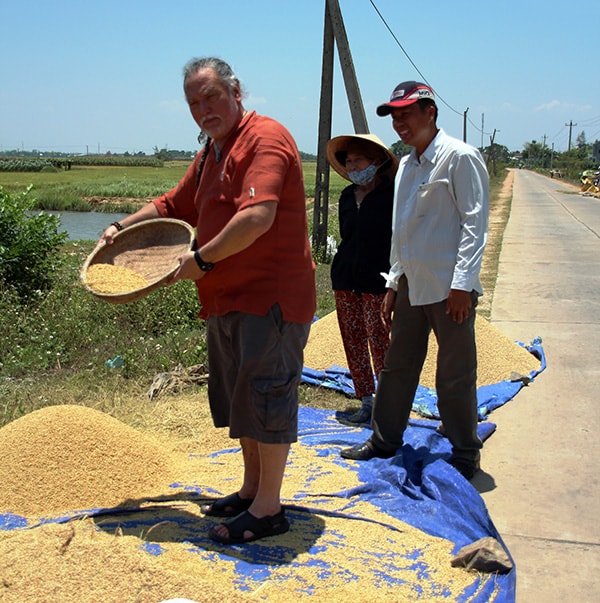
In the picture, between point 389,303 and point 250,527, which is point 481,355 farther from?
point 250,527

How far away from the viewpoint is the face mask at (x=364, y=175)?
4.48 metres

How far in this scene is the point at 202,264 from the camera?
9.23 feet

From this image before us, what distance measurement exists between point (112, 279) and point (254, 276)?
0.73 m

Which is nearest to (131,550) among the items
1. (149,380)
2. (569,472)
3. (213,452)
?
(213,452)

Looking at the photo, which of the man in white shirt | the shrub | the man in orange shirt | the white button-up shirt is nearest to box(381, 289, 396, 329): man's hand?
the man in white shirt

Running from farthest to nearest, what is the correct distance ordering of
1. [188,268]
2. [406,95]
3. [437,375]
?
[437,375] < [406,95] < [188,268]

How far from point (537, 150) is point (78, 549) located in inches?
6792

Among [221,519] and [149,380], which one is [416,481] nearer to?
[221,519]

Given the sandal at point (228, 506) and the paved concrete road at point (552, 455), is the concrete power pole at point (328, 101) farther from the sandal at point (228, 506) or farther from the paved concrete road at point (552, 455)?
the sandal at point (228, 506)

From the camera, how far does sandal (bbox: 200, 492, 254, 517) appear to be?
3.21m

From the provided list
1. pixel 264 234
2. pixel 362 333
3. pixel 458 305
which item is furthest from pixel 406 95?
pixel 362 333

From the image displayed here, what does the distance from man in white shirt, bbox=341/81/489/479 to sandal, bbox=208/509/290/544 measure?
3.42 ft

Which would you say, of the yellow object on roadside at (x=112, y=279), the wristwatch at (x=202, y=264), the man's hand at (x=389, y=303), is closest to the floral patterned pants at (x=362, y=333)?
the man's hand at (x=389, y=303)

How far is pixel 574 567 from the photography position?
2.99 metres
